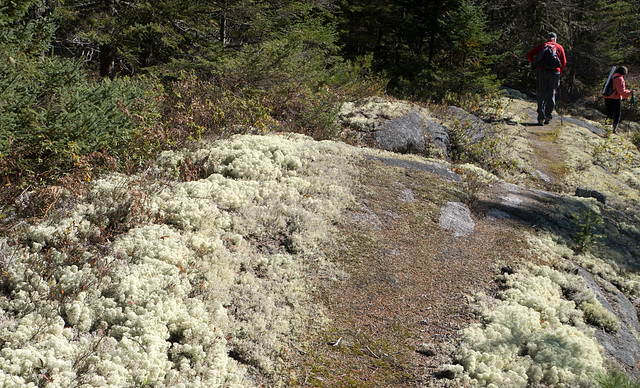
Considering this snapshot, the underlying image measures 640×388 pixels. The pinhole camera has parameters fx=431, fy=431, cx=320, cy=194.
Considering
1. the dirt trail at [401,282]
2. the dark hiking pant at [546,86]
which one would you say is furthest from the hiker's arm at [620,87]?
the dirt trail at [401,282]

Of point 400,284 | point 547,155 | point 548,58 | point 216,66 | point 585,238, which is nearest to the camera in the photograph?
point 400,284

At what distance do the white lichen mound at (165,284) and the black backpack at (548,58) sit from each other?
35.2ft

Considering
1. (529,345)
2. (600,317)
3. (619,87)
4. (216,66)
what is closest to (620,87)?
(619,87)

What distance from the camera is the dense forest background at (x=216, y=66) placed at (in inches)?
199

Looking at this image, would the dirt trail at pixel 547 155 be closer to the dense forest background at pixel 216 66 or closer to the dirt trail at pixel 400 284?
the dense forest background at pixel 216 66

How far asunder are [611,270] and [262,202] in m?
5.78

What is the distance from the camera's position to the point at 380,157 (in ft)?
28.6

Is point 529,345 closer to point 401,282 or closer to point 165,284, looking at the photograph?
point 401,282

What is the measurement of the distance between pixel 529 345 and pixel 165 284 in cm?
380

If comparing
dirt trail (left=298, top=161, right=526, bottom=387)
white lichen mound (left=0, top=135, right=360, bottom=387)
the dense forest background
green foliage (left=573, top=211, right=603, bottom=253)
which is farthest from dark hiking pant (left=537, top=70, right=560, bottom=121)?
white lichen mound (left=0, top=135, right=360, bottom=387)

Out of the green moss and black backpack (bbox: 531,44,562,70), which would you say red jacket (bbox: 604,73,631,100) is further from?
the green moss

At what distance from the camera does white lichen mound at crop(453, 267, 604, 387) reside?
4188 millimetres

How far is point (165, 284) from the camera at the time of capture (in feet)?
13.7

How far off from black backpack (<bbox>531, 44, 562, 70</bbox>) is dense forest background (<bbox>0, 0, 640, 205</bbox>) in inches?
75.7
